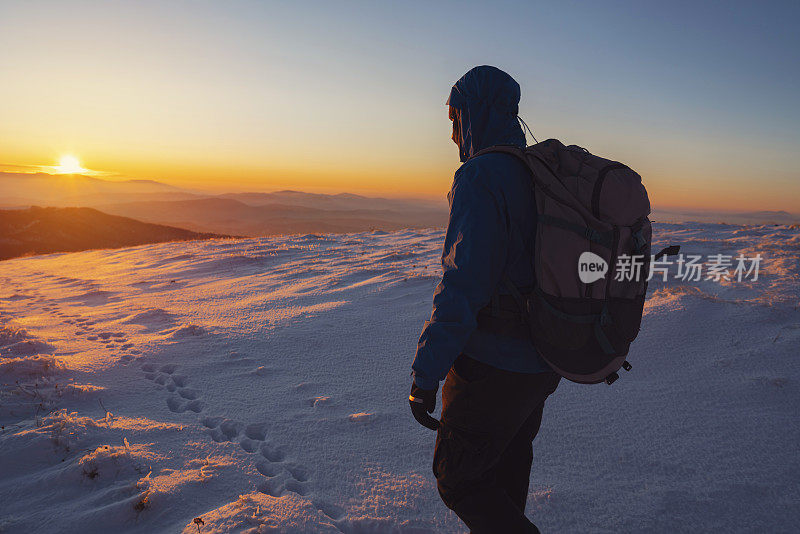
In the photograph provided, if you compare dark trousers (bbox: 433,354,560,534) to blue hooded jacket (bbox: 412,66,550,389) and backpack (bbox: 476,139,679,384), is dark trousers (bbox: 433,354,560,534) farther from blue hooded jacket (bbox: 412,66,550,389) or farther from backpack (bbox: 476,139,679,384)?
backpack (bbox: 476,139,679,384)

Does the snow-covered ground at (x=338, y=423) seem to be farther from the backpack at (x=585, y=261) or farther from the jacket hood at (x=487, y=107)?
the jacket hood at (x=487, y=107)

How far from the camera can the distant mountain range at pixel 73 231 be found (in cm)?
2112

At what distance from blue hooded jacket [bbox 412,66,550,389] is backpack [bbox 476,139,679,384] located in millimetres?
78

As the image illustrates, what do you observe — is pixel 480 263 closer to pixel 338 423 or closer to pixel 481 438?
pixel 481 438

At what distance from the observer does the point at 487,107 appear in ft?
6.44

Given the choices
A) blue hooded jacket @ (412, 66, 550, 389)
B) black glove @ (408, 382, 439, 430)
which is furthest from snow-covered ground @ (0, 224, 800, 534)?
blue hooded jacket @ (412, 66, 550, 389)

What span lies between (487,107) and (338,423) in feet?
8.79

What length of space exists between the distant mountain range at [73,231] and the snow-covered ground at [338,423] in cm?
1700

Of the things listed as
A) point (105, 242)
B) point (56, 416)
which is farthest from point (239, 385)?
point (105, 242)

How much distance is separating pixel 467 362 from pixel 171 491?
207 centimetres

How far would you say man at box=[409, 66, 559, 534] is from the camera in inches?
62.1

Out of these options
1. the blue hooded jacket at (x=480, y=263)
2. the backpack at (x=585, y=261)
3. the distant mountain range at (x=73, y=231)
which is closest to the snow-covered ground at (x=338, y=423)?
the blue hooded jacket at (x=480, y=263)

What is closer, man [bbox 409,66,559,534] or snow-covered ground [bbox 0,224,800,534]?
man [bbox 409,66,559,534]

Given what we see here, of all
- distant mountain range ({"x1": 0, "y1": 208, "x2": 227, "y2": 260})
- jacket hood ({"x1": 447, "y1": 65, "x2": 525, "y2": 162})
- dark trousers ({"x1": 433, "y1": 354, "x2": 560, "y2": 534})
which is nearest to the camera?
dark trousers ({"x1": 433, "y1": 354, "x2": 560, "y2": 534})
